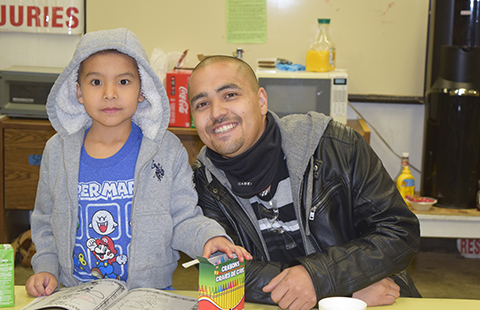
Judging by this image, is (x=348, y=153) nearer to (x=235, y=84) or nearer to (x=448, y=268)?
(x=235, y=84)

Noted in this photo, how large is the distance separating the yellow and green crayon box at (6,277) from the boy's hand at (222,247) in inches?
16.5

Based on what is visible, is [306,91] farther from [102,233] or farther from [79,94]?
[102,233]

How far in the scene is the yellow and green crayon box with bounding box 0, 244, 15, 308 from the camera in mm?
1066

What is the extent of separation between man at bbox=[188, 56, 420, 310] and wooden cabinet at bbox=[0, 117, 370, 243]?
1.54 meters

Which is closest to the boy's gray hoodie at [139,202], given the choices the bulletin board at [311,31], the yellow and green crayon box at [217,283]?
the yellow and green crayon box at [217,283]

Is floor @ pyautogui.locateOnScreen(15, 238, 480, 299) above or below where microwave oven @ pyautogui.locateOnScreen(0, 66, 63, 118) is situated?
below

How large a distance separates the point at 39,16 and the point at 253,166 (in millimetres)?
2650

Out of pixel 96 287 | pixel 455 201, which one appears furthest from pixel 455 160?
pixel 96 287

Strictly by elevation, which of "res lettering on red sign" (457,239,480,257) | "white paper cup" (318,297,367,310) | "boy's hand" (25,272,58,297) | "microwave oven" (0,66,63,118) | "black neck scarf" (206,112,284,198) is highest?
"microwave oven" (0,66,63,118)

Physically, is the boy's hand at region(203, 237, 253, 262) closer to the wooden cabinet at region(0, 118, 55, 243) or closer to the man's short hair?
the man's short hair

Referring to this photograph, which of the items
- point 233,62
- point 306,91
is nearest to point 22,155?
point 306,91

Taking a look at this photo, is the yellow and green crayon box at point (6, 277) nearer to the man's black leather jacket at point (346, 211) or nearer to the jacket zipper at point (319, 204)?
the man's black leather jacket at point (346, 211)

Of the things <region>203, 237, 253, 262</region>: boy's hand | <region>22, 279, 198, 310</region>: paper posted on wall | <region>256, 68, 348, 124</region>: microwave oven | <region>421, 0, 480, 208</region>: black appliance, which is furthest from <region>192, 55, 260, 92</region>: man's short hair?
<region>421, 0, 480, 208</region>: black appliance

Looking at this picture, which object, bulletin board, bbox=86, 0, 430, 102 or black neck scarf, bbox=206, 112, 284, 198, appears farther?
bulletin board, bbox=86, 0, 430, 102
